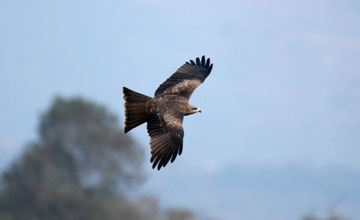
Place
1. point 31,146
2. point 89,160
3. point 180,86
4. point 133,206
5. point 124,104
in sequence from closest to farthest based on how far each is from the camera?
1. point 124,104
2. point 180,86
3. point 133,206
4. point 89,160
5. point 31,146

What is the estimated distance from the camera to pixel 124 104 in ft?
38.8

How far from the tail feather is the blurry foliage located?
1189 inches

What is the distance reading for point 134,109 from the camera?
11875 millimetres

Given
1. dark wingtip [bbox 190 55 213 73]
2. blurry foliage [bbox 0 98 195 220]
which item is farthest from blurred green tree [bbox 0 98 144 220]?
dark wingtip [bbox 190 55 213 73]

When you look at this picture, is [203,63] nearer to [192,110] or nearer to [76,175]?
[192,110]

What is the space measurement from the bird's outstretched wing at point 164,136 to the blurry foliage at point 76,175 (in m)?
30.2

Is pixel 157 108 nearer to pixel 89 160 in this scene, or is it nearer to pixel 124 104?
pixel 124 104

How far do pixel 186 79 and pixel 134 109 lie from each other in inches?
81.9

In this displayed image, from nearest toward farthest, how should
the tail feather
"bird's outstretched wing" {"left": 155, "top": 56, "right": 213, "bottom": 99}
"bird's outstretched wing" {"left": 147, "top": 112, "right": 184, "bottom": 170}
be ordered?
"bird's outstretched wing" {"left": 147, "top": 112, "right": 184, "bottom": 170} → the tail feather → "bird's outstretched wing" {"left": 155, "top": 56, "right": 213, "bottom": 99}

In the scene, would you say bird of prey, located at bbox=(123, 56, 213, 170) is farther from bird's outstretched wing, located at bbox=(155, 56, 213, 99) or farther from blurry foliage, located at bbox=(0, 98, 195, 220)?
blurry foliage, located at bbox=(0, 98, 195, 220)

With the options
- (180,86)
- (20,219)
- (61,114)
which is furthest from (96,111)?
(180,86)

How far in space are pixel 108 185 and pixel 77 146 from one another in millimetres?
3487

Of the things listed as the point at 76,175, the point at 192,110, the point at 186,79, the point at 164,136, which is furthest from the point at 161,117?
the point at 76,175

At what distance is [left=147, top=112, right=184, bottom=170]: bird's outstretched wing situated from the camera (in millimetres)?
11438
